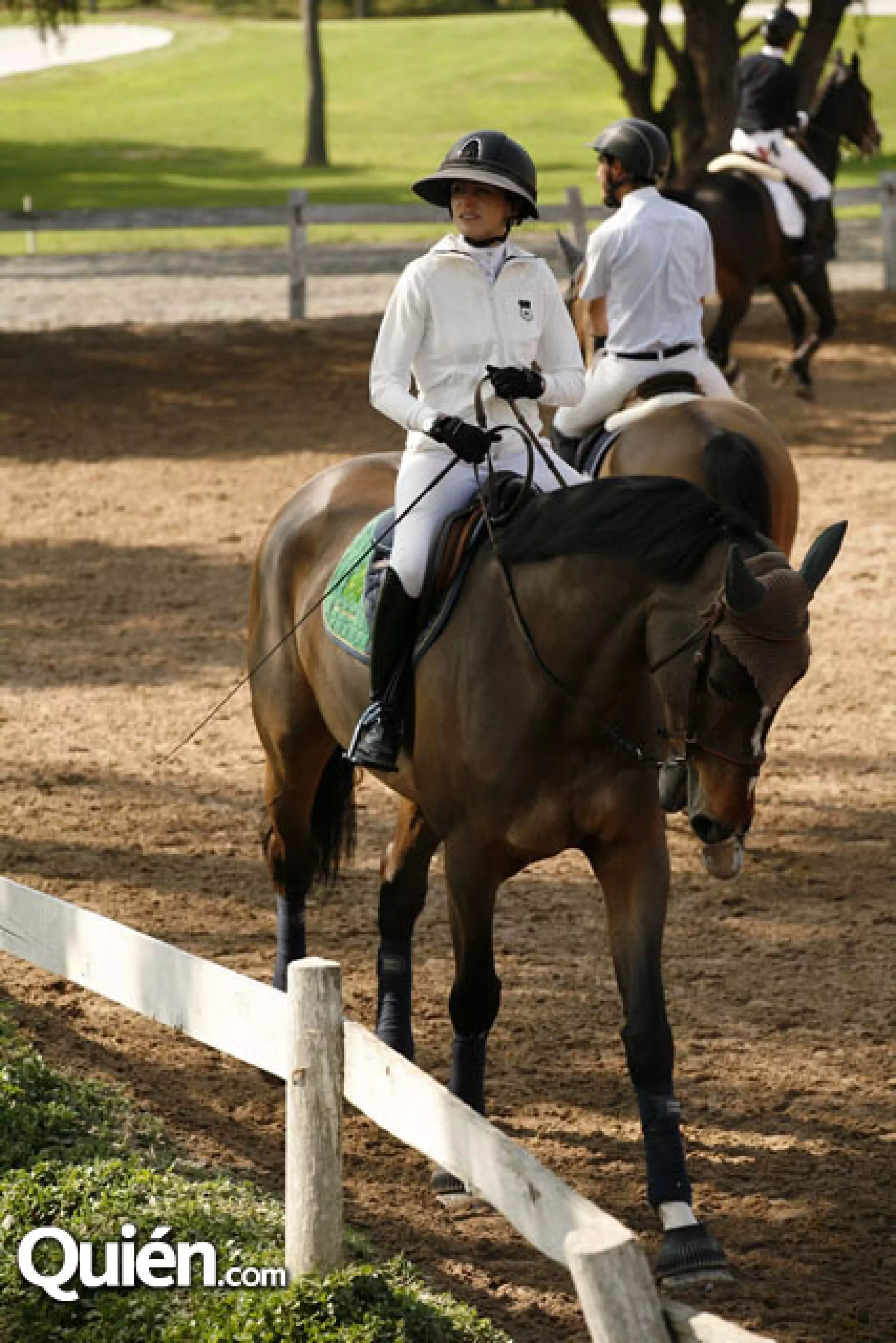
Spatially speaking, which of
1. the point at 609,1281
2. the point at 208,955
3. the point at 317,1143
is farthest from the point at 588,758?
the point at 208,955

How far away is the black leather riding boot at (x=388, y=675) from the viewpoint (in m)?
5.94

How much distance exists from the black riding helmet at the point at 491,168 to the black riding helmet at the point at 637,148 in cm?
355

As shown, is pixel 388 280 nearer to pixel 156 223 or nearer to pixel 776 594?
pixel 156 223

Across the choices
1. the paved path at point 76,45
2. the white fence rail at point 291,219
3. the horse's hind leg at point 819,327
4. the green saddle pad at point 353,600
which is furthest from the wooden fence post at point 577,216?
the paved path at point 76,45

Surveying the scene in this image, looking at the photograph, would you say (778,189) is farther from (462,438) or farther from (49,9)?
(462,438)

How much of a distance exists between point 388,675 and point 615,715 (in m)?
0.85

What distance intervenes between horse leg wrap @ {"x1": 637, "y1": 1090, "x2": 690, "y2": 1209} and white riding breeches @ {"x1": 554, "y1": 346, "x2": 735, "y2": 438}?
198 inches

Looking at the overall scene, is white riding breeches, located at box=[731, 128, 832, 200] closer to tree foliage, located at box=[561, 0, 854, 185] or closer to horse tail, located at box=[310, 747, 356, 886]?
tree foliage, located at box=[561, 0, 854, 185]

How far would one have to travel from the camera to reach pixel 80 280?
31.2 metres

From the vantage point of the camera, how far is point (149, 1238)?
16.9 ft

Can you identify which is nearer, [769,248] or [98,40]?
[769,248]

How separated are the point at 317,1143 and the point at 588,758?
1.41 meters

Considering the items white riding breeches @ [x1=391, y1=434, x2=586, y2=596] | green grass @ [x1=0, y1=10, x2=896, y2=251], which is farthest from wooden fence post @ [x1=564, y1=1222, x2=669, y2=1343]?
green grass @ [x1=0, y1=10, x2=896, y2=251]

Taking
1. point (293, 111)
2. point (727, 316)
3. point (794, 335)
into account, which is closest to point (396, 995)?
point (727, 316)
